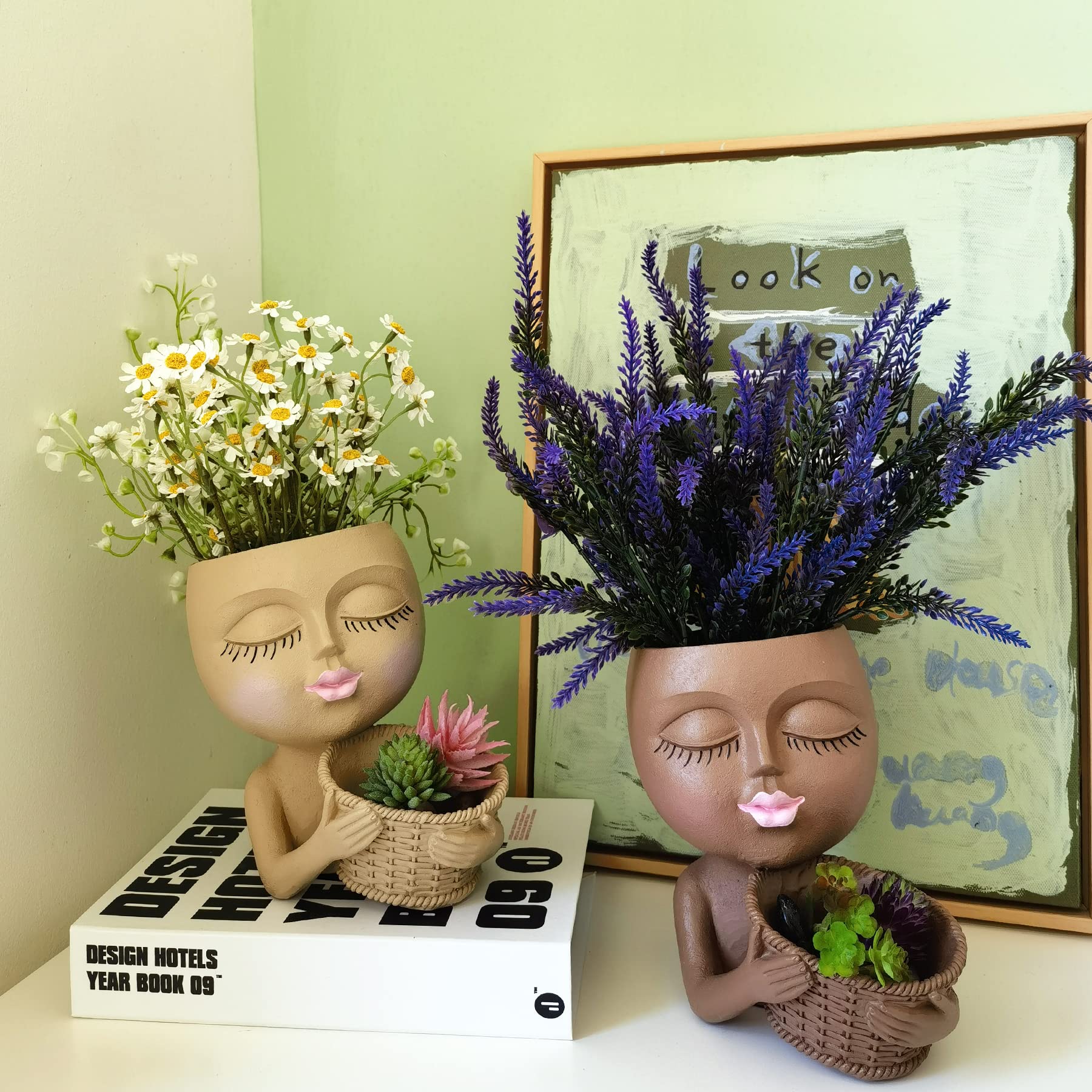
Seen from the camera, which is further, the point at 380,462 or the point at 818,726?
the point at 380,462

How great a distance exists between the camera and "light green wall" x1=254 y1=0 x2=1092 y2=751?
823 millimetres

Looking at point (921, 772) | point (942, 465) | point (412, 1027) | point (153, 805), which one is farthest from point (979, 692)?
point (153, 805)

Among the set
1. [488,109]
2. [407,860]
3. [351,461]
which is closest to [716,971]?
[407,860]

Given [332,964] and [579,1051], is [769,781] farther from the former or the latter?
[332,964]

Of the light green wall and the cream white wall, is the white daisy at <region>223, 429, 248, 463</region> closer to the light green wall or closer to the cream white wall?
the cream white wall

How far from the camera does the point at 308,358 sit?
72 cm

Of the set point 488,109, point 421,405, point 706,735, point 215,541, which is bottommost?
point 706,735

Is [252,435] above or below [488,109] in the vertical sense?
below

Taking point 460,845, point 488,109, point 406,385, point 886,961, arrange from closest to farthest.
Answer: point 886,961 < point 460,845 < point 406,385 < point 488,109

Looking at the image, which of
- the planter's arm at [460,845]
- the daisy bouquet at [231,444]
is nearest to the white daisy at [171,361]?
the daisy bouquet at [231,444]

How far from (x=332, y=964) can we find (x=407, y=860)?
0.08 meters

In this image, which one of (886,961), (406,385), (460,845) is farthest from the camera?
(406,385)

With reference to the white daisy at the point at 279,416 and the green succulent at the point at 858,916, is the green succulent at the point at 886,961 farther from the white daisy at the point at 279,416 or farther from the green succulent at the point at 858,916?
the white daisy at the point at 279,416

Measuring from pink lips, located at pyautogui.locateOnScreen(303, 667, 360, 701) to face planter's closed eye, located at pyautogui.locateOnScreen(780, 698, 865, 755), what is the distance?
1.00ft
